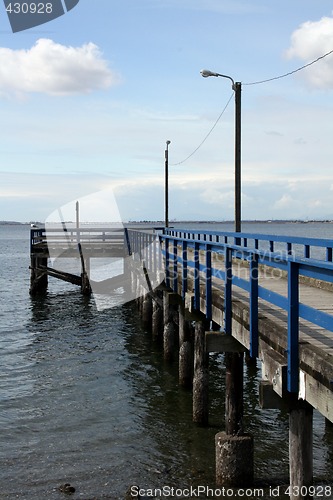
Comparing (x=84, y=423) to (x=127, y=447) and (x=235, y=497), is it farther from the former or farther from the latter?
(x=235, y=497)

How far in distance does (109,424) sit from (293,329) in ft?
23.1

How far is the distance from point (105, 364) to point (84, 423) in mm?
4673

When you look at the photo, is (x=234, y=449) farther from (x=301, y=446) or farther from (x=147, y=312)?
(x=147, y=312)

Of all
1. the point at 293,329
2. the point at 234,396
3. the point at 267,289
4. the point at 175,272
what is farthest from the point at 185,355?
the point at 293,329

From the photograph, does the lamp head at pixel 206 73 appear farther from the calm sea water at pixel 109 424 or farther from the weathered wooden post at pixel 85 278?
the weathered wooden post at pixel 85 278

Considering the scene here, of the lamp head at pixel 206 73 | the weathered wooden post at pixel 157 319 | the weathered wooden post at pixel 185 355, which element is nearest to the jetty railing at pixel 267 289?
the weathered wooden post at pixel 185 355

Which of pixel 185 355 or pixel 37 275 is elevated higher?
pixel 37 275

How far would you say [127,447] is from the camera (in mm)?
10695

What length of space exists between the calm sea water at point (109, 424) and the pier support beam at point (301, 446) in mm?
2891

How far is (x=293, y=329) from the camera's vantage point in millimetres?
5832

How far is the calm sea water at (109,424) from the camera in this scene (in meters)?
9.40

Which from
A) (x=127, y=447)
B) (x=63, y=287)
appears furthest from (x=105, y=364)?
(x=63, y=287)

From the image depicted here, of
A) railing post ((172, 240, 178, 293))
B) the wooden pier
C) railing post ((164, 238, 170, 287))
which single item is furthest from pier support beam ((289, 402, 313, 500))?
the wooden pier

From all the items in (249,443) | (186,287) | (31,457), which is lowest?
(31,457)
